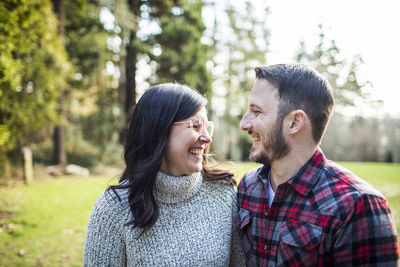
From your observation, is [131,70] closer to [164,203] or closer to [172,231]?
[164,203]

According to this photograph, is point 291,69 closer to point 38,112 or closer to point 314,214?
point 314,214

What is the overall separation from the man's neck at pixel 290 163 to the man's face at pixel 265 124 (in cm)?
4

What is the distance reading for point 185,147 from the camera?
78.6 inches

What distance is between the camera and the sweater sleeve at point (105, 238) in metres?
Answer: 1.76

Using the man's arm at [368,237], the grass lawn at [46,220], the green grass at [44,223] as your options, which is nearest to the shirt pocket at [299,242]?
the man's arm at [368,237]

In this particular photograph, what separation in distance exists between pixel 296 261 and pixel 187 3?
429 inches

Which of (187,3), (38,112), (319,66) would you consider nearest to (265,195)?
(38,112)

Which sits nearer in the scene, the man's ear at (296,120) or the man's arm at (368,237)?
the man's arm at (368,237)

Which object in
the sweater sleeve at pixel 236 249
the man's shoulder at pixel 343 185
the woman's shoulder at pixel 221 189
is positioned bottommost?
the sweater sleeve at pixel 236 249

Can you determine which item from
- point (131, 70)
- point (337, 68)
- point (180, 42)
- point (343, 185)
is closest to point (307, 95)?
point (343, 185)

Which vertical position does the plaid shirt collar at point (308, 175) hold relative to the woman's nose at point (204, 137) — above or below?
below

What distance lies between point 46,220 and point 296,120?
5.15 meters

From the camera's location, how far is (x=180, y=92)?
199 cm

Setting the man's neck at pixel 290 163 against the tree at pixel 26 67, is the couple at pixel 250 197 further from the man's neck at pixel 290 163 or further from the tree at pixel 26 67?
the tree at pixel 26 67
